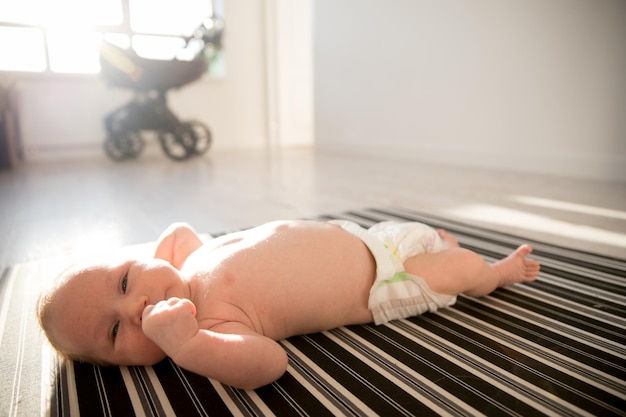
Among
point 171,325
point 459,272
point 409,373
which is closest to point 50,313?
point 171,325

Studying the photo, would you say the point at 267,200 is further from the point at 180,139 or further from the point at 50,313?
the point at 180,139

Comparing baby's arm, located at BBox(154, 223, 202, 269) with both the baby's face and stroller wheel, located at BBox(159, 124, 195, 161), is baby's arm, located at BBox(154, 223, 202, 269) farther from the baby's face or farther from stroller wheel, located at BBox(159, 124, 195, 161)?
stroller wheel, located at BBox(159, 124, 195, 161)

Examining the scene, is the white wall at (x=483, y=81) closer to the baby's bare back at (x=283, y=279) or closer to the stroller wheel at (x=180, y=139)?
the stroller wheel at (x=180, y=139)

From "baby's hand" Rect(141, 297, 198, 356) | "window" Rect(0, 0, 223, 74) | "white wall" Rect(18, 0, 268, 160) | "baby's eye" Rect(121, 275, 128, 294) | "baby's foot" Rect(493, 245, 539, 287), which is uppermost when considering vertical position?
"window" Rect(0, 0, 223, 74)

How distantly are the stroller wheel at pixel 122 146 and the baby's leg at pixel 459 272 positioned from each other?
3.44 m

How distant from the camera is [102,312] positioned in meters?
0.66

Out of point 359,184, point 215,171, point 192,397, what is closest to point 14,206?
point 215,171

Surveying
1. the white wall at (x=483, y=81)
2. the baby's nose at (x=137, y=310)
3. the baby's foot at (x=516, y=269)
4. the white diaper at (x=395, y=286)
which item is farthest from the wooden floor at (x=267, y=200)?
the baby's nose at (x=137, y=310)

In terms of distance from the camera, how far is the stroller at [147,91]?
3.39 metres

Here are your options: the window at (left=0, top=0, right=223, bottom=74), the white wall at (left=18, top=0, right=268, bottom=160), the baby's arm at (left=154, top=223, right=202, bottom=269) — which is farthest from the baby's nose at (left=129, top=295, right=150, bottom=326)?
the white wall at (left=18, top=0, right=268, bottom=160)

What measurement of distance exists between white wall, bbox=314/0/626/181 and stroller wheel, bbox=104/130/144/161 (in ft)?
6.22

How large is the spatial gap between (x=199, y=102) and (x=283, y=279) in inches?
169

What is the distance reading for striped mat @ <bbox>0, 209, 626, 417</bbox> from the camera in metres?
0.59

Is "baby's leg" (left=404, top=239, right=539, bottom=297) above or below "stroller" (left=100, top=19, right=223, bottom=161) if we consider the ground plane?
below
